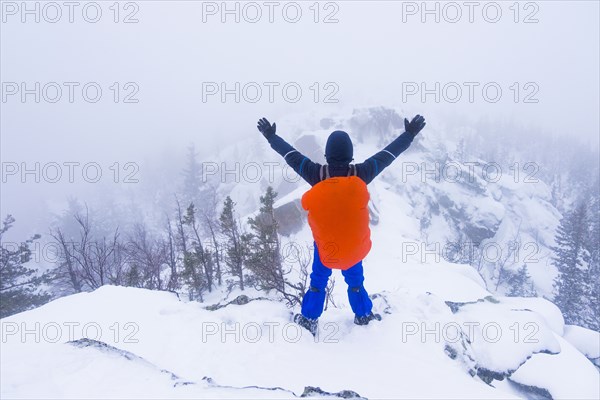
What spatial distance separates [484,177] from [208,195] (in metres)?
53.6

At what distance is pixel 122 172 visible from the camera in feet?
386

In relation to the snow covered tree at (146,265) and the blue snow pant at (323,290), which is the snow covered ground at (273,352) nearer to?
the blue snow pant at (323,290)

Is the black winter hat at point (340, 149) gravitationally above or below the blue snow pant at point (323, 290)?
above

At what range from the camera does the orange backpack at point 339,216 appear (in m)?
3.73

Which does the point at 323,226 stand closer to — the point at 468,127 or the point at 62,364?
the point at 62,364

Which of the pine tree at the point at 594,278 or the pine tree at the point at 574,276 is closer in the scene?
the pine tree at the point at 594,278

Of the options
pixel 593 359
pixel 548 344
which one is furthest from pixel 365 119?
pixel 548 344

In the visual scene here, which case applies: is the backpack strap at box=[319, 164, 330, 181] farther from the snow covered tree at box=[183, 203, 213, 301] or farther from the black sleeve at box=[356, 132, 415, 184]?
the snow covered tree at box=[183, 203, 213, 301]

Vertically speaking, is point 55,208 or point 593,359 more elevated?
point 55,208

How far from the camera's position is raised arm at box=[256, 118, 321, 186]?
4027 mm

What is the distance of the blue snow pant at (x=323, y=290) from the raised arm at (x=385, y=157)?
1.30m

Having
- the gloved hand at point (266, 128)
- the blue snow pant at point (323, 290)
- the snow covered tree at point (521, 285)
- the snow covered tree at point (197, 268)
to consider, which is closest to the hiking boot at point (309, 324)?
the blue snow pant at point (323, 290)

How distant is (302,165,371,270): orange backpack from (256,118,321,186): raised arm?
181 millimetres

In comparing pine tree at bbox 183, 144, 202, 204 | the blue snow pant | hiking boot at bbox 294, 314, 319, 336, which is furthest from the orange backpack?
pine tree at bbox 183, 144, 202, 204
